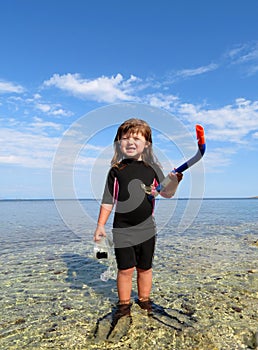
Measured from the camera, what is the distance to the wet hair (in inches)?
188

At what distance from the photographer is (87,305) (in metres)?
5.45

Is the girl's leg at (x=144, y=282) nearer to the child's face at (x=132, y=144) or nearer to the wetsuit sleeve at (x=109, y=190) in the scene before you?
the wetsuit sleeve at (x=109, y=190)

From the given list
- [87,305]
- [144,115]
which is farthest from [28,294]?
[144,115]

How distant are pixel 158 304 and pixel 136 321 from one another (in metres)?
0.87

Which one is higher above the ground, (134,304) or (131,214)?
(131,214)

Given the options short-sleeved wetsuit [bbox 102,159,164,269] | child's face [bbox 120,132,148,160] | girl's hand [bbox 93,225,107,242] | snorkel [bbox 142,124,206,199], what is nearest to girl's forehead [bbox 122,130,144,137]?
child's face [bbox 120,132,148,160]

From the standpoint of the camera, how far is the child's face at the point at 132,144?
187 inches

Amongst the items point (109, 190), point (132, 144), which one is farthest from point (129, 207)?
point (132, 144)

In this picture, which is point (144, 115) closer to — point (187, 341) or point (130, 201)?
point (130, 201)

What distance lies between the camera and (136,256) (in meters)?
4.86

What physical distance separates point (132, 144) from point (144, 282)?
237cm

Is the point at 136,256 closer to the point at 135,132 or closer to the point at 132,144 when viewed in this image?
the point at 132,144

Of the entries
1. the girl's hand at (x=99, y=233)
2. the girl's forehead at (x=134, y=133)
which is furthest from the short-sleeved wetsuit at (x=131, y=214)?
the girl's forehead at (x=134, y=133)

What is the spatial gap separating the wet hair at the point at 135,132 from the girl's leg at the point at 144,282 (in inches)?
73.3
